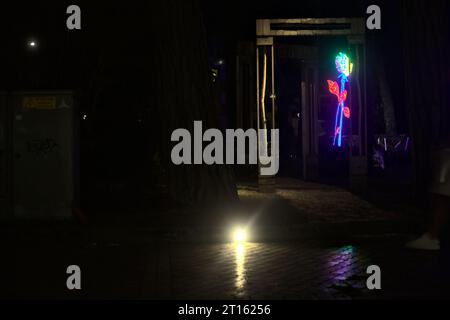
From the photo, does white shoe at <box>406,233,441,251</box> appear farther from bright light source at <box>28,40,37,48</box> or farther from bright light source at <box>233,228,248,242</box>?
bright light source at <box>28,40,37,48</box>

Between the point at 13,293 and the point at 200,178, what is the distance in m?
6.19

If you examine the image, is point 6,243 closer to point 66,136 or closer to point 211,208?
point 66,136

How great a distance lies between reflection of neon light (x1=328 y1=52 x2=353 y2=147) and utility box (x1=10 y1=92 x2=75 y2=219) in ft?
28.3

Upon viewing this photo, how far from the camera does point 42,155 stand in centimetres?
1065

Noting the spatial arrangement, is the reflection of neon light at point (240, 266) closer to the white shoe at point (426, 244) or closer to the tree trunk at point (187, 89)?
the white shoe at point (426, 244)

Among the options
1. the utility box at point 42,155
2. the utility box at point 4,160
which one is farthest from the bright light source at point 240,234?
the utility box at point 4,160

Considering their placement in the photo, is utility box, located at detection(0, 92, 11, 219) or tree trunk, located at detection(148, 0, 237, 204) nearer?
utility box, located at detection(0, 92, 11, 219)

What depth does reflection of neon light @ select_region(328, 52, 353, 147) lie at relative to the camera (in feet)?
56.0

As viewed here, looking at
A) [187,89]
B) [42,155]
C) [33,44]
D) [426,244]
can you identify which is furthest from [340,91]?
[33,44]

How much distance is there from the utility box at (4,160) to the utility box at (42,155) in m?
0.10

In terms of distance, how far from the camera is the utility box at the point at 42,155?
10562mm

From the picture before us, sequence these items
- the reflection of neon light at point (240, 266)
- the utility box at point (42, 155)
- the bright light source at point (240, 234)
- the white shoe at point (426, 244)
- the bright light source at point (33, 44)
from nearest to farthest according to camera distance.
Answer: the reflection of neon light at point (240, 266) → the white shoe at point (426, 244) → the bright light source at point (240, 234) → the utility box at point (42, 155) → the bright light source at point (33, 44)

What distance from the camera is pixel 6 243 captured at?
9.32 m

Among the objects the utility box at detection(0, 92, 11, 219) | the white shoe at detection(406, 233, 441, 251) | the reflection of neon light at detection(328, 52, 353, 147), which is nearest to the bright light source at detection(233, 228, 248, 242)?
the white shoe at detection(406, 233, 441, 251)
